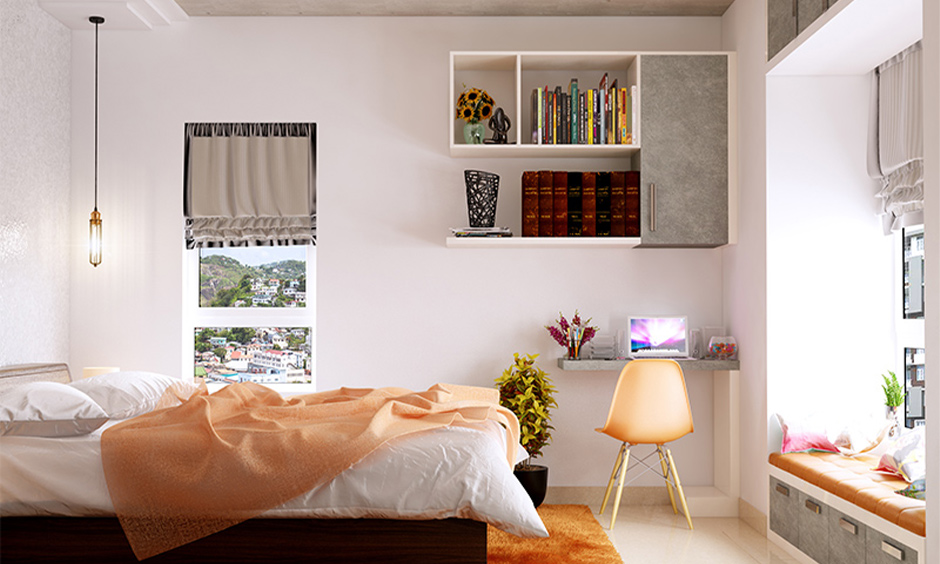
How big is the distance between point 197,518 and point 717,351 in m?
2.92

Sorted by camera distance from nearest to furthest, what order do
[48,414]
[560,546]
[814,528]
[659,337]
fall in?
[48,414]
[814,528]
[560,546]
[659,337]

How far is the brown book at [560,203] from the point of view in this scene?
4336 mm

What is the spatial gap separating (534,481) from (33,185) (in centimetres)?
298

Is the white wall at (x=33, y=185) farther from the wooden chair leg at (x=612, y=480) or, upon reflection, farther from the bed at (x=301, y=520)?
the wooden chair leg at (x=612, y=480)

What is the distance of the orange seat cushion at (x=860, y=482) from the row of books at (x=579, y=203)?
142 centimetres

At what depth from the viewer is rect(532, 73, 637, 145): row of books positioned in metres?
4.34

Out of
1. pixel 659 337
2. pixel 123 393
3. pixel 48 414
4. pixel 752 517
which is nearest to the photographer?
pixel 48 414

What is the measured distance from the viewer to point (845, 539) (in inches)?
121

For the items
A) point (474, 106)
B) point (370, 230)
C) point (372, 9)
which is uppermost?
point (372, 9)

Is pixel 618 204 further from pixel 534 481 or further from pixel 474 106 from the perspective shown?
pixel 534 481

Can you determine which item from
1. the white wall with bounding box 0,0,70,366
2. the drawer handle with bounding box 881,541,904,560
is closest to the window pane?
the white wall with bounding box 0,0,70,366

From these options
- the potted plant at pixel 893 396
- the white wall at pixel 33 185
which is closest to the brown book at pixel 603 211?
the potted plant at pixel 893 396

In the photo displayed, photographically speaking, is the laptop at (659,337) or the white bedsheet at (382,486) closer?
the white bedsheet at (382,486)

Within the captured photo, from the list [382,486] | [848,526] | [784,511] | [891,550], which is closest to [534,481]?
[784,511]
